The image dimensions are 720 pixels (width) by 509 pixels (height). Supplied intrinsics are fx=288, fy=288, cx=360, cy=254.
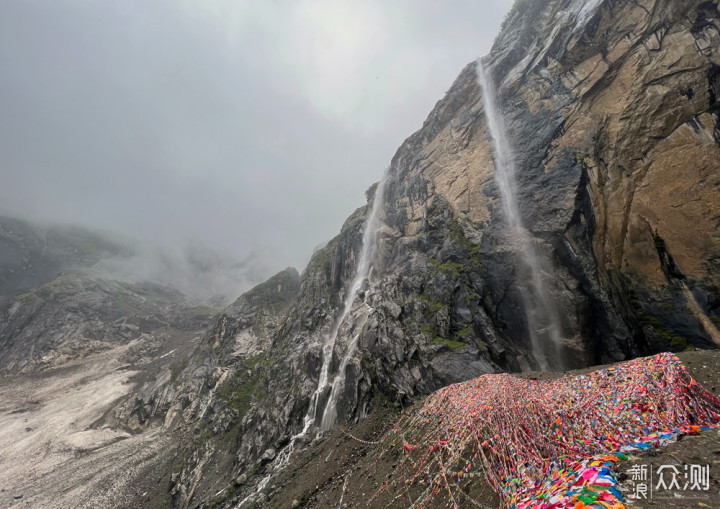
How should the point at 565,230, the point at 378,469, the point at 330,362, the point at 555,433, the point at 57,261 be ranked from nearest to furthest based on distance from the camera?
the point at 555,433
the point at 378,469
the point at 565,230
the point at 330,362
the point at 57,261

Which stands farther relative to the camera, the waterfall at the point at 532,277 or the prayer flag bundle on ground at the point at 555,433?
the waterfall at the point at 532,277

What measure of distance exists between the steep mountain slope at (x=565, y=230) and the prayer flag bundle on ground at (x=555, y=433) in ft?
32.7

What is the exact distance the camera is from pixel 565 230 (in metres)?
23.9

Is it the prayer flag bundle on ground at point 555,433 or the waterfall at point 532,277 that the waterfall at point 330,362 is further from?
the waterfall at point 532,277

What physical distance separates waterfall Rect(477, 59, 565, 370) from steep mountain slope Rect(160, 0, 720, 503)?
1.07 feet

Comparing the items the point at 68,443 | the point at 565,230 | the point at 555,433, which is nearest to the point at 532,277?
the point at 565,230

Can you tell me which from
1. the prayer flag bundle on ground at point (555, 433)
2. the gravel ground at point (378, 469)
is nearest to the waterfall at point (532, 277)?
the gravel ground at point (378, 469)

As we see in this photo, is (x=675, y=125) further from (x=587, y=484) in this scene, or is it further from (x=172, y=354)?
(x=172, y=354)

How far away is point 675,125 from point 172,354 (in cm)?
11962

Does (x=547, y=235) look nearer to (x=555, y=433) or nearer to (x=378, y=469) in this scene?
(x=555, y=433)

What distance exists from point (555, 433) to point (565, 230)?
19.1 m

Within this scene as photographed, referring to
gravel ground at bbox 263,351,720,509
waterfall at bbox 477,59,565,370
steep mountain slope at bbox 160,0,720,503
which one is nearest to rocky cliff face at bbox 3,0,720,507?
steep mountain slope at bbox 160,0,720,503

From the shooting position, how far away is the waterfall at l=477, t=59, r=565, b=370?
2317 centimetres

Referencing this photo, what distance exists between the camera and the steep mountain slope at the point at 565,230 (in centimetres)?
1873
